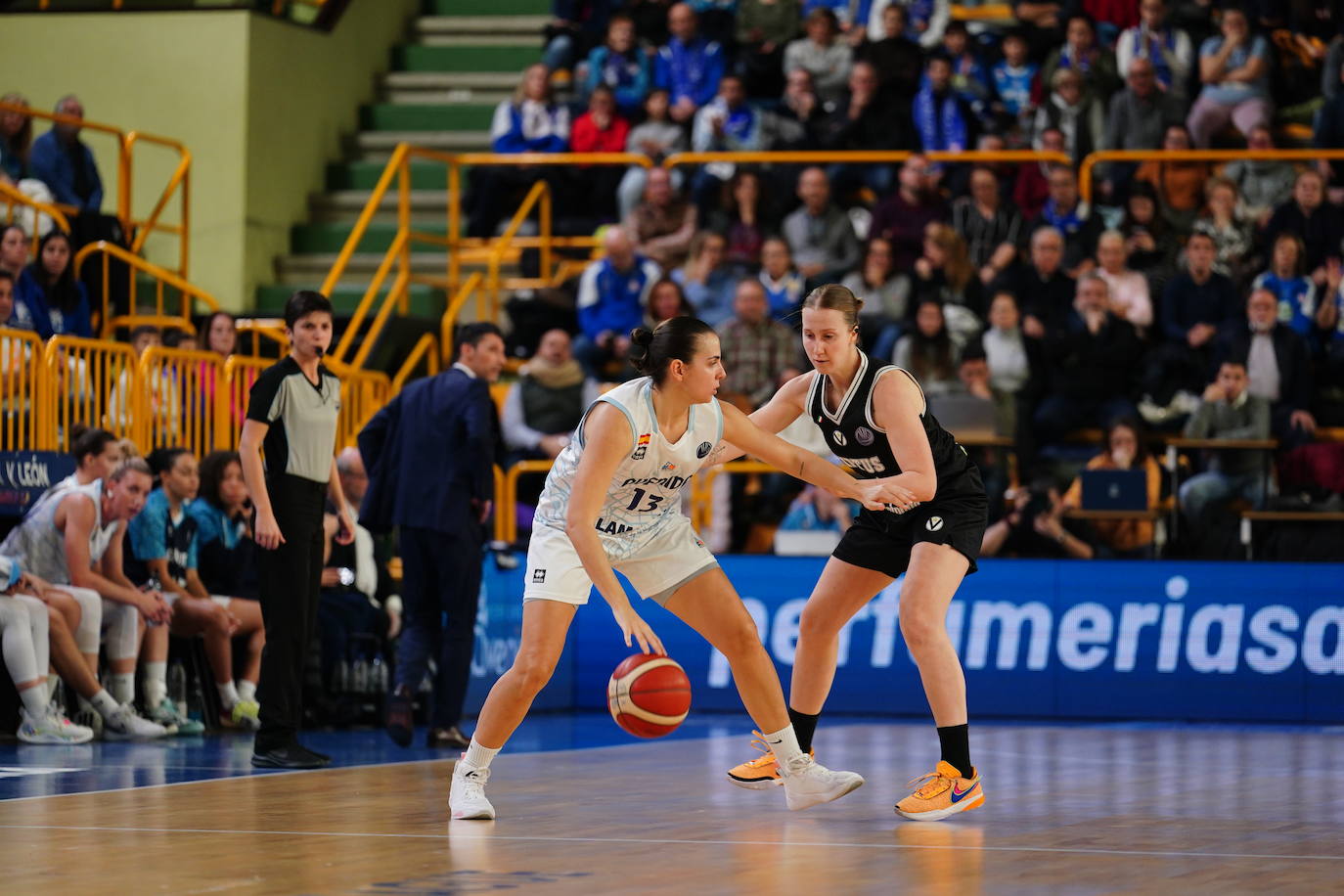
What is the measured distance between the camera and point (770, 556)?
45.9ft

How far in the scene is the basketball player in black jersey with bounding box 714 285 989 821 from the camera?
7.35 meters

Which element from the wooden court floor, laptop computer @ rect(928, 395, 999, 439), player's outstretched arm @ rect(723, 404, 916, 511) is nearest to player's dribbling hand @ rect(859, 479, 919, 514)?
player's outstretched arm @ rect(723, 404, 916, 511)

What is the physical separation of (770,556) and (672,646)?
0.92 meters

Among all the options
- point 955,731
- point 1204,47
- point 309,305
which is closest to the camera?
point 955,731

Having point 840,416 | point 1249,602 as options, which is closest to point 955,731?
point 840,416

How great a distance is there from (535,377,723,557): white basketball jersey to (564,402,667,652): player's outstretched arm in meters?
0.04

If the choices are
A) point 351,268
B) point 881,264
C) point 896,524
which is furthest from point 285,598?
point 351,268

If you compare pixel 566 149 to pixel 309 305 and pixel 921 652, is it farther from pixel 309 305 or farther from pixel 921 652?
pixel 921 652

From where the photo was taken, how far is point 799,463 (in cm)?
718

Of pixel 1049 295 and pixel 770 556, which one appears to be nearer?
pixel 770 556

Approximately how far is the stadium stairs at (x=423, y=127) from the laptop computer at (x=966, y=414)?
17.7ft

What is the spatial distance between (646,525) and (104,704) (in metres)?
4.97

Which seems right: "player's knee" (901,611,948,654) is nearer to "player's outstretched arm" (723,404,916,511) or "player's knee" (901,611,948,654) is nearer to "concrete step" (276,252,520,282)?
"player's outstretched arm" (723,404,916,511)

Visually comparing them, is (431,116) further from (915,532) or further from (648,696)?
(648,696)
